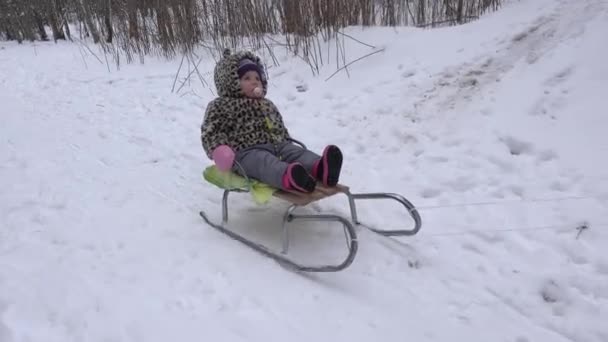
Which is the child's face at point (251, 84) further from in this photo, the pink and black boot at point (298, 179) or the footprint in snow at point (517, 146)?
the footprint in snow at point (517, 146)

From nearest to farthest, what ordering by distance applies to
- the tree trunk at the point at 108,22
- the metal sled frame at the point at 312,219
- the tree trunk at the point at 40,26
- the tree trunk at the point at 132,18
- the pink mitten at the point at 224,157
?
the metal sled frame at the point at 312,219, the pink mitten at the point at 224,157, the tree trunk at the point at 132,18, the tree trunk at the point at 108,22, the tree trunk at the point at 40,26

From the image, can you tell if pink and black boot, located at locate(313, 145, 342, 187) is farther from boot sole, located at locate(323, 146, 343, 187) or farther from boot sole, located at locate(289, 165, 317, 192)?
boot sole, located at locate(289, 165, 317, 192)

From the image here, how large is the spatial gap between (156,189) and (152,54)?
4219 millimetres

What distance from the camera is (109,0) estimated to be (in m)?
7.28

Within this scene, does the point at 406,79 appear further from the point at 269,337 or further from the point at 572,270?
the point at 269,337

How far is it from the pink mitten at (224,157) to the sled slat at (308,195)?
0.28m

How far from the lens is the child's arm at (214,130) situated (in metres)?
2.41

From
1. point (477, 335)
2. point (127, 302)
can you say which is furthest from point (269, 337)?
point (477, 335)

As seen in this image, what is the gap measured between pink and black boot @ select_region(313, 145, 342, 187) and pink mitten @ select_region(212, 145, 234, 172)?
1.42 ft

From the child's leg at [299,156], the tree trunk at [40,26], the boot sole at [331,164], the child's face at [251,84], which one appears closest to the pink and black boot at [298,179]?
the boot sole at [331,164]

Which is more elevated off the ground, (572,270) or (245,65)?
(245,65)

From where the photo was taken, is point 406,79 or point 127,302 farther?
point 406,79

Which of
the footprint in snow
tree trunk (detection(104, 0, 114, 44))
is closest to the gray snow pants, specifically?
the footprint in snow

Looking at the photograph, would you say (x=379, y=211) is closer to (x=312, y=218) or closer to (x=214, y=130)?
(x=312, y=218)
